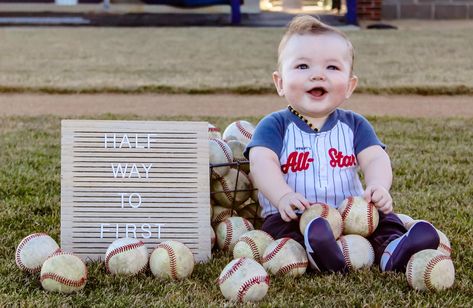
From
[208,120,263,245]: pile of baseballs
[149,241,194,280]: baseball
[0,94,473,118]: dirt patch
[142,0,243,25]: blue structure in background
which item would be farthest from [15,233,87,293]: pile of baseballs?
[142,0,243,25]: blue structure in background

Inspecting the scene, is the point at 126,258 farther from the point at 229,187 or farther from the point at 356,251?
the point at 356,251

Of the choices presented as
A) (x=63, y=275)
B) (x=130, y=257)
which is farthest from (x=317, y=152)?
(x=63, y=275)

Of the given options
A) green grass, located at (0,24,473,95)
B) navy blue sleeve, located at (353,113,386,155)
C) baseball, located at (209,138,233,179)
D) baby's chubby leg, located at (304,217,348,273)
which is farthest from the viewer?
green grass, located at (0,24,473,95)

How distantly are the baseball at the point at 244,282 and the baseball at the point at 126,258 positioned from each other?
14.5 inches

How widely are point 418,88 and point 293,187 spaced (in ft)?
18.7

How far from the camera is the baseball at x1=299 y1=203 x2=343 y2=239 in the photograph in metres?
2.98

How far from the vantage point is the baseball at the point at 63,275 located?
106 inches

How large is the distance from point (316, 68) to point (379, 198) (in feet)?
2.00

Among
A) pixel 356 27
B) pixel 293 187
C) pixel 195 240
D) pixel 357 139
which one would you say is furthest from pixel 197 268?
pixel 356 27

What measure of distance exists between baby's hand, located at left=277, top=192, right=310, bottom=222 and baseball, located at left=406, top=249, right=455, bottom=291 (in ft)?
1.59

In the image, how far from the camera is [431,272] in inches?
107

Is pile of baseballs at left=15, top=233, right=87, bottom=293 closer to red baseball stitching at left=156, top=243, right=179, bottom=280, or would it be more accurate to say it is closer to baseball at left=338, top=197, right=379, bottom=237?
red baseball stitching at left=156, top=243, right=179, bottom=280

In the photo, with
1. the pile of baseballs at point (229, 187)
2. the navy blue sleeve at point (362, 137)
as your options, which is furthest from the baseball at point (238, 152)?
the navy blue sleeve at point (362, 137)

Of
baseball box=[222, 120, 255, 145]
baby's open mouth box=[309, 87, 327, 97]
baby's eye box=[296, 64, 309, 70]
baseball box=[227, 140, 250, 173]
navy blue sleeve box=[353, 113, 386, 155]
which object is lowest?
baseball box=[227, 140, 250, 173]
